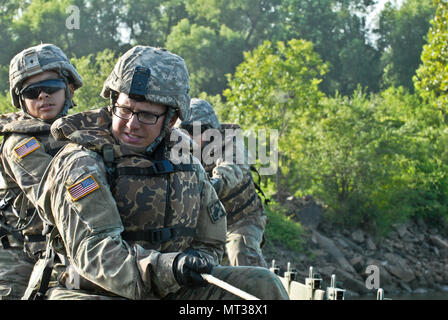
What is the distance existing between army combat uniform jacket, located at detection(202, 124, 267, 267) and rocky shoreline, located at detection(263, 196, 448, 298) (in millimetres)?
14730

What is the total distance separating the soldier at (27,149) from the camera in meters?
5.02

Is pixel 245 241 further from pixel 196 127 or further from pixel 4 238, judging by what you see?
pixel 4 238

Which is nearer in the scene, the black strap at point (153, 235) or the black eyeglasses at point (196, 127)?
the black strap at point (153, 235)

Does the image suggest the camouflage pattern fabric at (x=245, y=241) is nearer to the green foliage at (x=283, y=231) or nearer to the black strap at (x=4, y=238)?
the black strap at (x=4, y=238)

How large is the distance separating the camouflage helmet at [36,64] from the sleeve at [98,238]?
1828 millimetres

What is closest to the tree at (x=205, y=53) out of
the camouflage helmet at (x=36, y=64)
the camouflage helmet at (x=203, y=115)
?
the camouflage helmet at (x=203, y=115)

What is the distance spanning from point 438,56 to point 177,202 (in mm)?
16076

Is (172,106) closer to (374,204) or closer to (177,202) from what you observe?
(177,202)

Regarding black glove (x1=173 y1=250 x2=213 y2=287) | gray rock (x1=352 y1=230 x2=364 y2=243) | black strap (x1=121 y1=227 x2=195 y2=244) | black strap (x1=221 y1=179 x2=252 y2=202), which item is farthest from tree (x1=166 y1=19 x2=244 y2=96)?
black glove (x1=173 y1=250 x2=213 y2=287)

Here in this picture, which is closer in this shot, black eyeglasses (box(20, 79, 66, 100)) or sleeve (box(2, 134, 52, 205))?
sleeve (box(2, 134, 52, 205))

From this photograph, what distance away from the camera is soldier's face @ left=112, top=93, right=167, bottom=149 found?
4.07m

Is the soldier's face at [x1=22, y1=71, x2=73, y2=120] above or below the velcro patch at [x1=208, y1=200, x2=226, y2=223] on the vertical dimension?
above

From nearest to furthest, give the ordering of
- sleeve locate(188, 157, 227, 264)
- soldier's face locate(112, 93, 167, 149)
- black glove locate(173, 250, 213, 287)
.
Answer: black glove locate(173, 250, 213, 287) → soldier's face locate(112, 93, 167, 149) → sleeve locate(188, 157, 227, 264)

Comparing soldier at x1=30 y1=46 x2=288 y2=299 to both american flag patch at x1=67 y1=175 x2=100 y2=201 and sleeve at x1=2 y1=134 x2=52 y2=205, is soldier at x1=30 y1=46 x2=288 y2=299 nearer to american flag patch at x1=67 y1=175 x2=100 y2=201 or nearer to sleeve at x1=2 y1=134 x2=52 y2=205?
american flag patch at x1=67 y1=175 x2=100 y2=201
